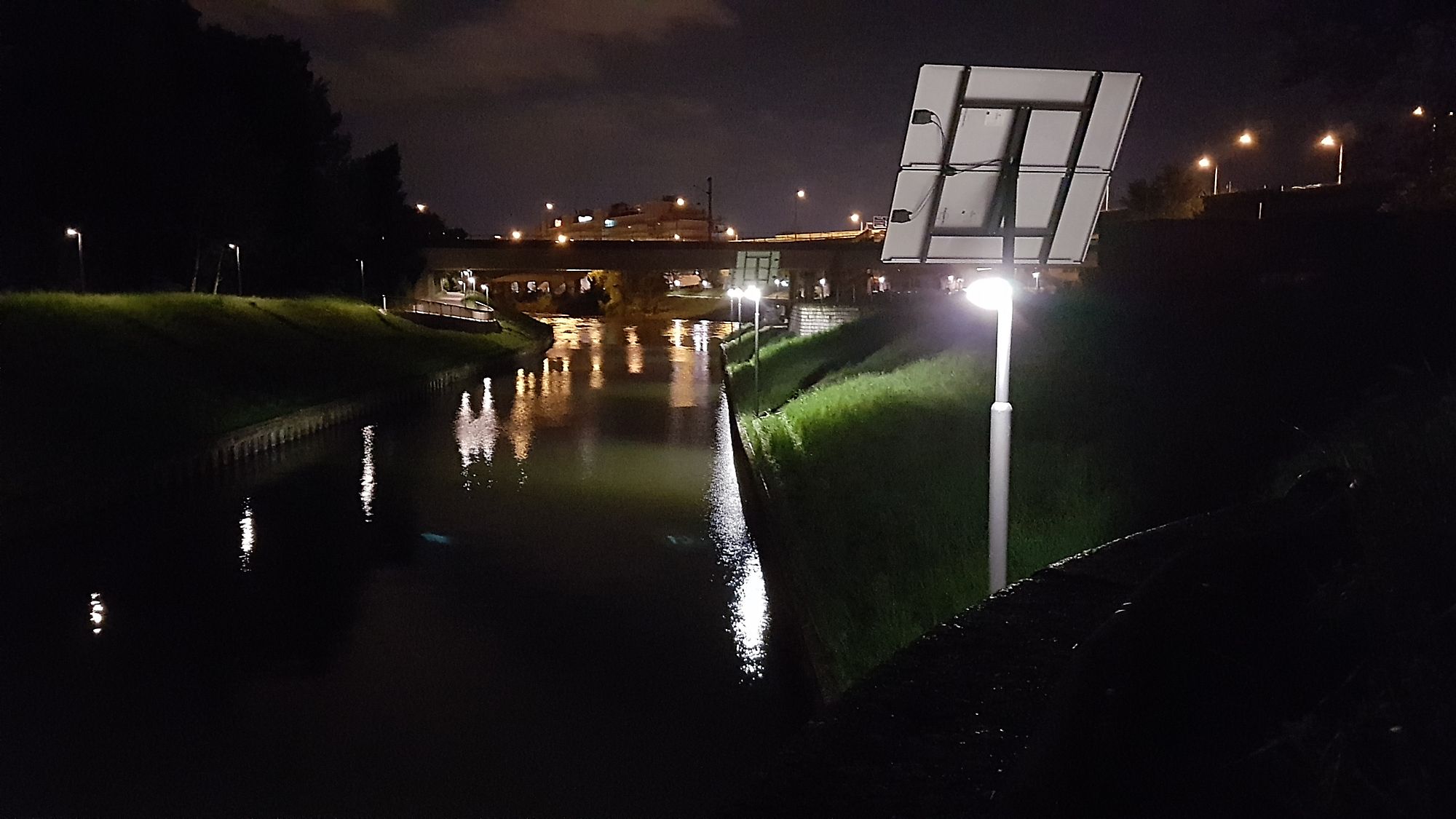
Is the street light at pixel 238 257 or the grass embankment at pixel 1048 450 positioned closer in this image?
the grass embankment at pixel 1048 450

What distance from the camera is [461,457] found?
22812mm

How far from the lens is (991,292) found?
7.84 m

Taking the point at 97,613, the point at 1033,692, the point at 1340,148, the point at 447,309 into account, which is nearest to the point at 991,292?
the point at 1033,692

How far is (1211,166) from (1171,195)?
8.46 ft

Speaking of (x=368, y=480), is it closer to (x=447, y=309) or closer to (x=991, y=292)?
(x=991, y=292)

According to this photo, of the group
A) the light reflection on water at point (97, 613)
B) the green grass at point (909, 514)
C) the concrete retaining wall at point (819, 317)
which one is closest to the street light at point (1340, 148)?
the green grass at point (909, 514)

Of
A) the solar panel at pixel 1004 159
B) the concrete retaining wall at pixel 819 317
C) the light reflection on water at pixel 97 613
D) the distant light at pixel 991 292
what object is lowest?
the light reflection on water at pixel 97 613

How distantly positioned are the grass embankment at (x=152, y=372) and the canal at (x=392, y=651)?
136 cm

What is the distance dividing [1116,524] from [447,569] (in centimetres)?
695

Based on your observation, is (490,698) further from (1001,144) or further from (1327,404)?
(1327,404)

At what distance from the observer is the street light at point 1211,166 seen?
175 ft

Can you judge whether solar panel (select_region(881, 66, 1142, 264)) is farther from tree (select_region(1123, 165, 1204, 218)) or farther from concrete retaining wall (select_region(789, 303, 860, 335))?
tree (select_region(1123, 165, 1204, 218))

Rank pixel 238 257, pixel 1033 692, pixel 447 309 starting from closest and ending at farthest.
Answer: pixel 1033 692
pixel 238 257
pixel 447 309

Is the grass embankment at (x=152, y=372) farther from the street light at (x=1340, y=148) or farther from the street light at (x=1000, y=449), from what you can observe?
the street light at (x=1340, y=148)
